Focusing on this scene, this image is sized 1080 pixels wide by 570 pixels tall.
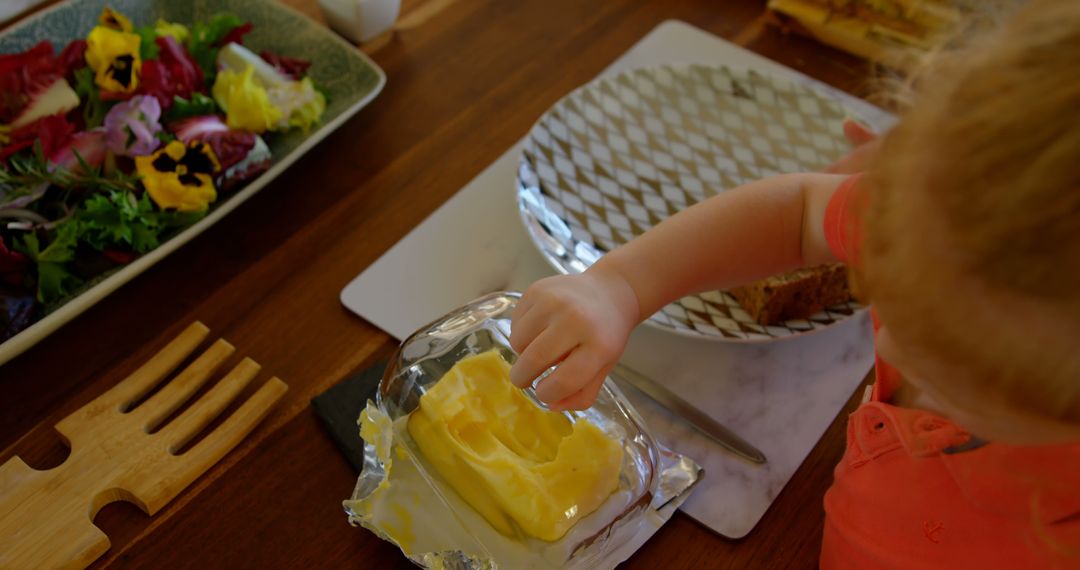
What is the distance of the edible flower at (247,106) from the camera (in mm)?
760

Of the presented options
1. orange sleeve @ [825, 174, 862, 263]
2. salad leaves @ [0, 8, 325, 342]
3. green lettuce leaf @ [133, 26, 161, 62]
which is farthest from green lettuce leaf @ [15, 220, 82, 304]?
orange sleeve @ [825, 174, 862, 263]

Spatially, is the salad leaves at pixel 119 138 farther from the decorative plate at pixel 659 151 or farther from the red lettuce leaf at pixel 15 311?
the decorative plate at pixel 659 151

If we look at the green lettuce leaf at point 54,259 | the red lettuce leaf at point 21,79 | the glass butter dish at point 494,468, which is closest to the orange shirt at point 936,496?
the glass butter dish at point 494,468

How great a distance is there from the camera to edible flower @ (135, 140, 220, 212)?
0.69 meters

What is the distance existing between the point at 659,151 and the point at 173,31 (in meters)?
0.50

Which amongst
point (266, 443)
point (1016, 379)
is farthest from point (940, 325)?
point (266, 443)

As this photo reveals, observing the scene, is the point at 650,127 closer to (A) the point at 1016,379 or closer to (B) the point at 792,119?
(B) the point at 792,119

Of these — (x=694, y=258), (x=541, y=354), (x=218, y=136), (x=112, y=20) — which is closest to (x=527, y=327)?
(x=541, y=354)

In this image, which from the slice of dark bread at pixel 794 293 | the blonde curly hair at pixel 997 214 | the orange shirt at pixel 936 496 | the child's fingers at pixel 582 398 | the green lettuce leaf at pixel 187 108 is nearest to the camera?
the blonde curly hair at pixel 997 214

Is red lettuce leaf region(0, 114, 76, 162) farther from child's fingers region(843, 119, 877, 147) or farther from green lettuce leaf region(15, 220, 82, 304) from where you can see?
child's fingers region(843, 119, 877, 147)

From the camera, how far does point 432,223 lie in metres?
0.76

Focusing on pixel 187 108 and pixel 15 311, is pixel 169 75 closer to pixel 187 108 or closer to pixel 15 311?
pixel 187 108

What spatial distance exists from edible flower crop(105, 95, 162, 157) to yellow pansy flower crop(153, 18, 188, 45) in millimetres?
120

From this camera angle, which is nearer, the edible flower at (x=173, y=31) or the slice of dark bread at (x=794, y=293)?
the slice of dark bread at (x=794, y=293)
